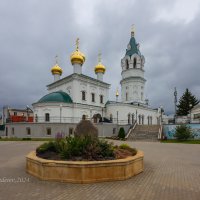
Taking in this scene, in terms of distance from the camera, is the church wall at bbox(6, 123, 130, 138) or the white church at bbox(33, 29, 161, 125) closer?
the church wall at bbox(6, 123, 130, 138)

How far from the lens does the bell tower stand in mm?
49031

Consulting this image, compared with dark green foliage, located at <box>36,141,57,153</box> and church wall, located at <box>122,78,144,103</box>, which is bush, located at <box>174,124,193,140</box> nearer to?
dark green foliage, located at <box>36,141,57,153</box>

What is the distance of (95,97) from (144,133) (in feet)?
44.1

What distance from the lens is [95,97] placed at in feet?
135

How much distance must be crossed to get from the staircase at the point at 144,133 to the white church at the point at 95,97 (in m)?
5.70

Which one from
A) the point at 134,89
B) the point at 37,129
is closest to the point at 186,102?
the point at 134,89

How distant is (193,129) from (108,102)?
1875 centimetres

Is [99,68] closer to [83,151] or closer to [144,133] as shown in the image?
[144,133]

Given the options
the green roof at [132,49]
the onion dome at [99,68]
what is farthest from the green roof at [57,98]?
the green roof at [132,49]

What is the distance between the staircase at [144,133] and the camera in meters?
29.5

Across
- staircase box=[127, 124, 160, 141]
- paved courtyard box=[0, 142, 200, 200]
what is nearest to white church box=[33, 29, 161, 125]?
staircase box=[127, 124, 160, 141]

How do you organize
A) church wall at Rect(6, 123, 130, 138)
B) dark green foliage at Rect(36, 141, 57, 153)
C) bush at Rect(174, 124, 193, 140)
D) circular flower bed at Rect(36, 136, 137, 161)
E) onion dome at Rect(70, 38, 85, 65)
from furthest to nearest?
1. onion dome at Rect(70, 38, 85, 65)
2. church wall at Rect(6, 123, 130, 138)
3. bush at Rect(174, 124, 193, 140)
4. dark green foliage at Rect(36, 141, 57, 153)
5. circular flower bed at Rect(36, 136, 137, 161)

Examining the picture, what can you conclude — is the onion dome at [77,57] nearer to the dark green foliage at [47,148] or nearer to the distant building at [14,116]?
the distant building at [14,116]

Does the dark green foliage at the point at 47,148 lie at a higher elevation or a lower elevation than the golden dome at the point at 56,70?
lower
